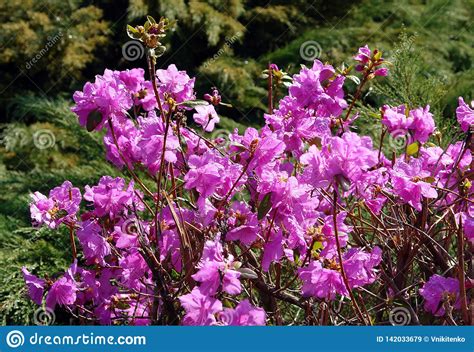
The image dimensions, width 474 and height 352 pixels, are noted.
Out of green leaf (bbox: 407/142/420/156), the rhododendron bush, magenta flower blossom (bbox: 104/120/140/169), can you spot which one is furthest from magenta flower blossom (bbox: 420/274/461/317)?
magenta flower blossom (bbox: 104/120/140/169)

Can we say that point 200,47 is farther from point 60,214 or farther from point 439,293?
point 439,293

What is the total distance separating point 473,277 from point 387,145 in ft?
3.78

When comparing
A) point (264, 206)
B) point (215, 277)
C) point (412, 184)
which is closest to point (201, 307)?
point (215, 277)

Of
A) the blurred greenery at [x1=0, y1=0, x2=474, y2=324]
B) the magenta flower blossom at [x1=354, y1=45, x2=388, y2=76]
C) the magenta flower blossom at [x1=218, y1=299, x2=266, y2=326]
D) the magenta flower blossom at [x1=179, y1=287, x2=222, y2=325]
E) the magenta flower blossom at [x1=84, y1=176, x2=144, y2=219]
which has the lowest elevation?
the magenta flower blossom at [x1=218, y1=299, x2=266, y2=326]

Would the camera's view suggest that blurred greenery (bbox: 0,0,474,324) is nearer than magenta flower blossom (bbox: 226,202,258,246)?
No

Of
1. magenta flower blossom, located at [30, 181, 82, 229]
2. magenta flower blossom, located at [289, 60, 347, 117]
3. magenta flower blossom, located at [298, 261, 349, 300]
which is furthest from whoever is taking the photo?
magenta flower blossom, located at [289, 60, 347, 117]

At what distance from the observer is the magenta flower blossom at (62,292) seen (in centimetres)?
126

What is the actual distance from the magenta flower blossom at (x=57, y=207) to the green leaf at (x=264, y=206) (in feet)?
1.28

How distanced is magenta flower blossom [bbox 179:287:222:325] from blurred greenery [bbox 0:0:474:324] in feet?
6.64

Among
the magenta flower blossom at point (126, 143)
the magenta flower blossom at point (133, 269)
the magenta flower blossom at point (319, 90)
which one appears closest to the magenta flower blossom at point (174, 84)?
the magenta flower blossom at point (126, 143)

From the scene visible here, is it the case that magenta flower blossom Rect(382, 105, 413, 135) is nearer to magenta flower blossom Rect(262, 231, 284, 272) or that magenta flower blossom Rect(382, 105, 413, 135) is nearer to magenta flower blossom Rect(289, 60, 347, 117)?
magenta flower blossom Rect(289, 60, 347, 117)

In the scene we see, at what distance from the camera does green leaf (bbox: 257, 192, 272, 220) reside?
43.7 inches

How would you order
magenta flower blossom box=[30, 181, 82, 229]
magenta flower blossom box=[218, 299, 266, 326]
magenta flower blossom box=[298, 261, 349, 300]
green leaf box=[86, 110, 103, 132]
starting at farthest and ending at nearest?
magenta flower blossom box=[30, 181, 82, 229], green leaf box=[86, 110, 103, 132], magenta flower blossom box=[298, 261, 349, 300], magenta flower blossom box=[218, 299, 266, 326]

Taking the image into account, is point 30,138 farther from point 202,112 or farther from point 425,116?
point 425,116
